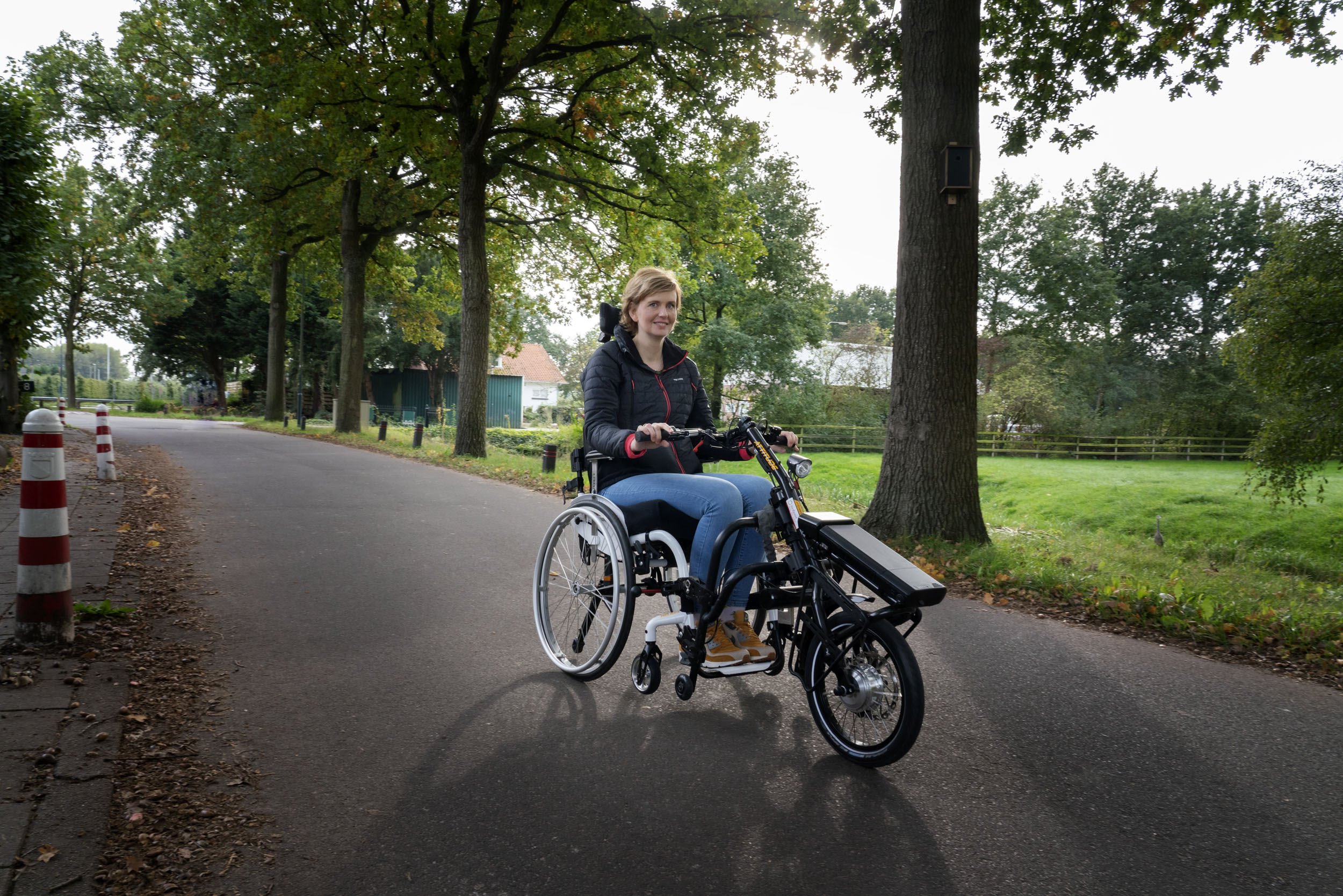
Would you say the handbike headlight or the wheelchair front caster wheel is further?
the wheelchair front caster wheel

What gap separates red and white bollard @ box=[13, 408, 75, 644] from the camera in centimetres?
381

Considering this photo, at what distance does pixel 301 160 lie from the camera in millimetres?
19922

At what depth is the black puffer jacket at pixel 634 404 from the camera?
3.87 metres

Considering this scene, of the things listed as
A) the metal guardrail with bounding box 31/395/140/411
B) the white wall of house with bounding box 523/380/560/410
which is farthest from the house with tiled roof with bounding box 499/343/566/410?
the metal guardrail with bounding box 31/395/140/411

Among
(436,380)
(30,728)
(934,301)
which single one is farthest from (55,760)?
(436,380)

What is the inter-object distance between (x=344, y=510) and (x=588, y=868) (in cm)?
762

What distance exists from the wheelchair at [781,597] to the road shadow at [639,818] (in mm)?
218

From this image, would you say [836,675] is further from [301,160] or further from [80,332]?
[80,332]

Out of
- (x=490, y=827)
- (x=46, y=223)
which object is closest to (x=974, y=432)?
(x=490, y=827)

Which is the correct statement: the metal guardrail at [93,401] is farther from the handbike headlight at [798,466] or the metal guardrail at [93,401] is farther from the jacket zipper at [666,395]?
the handbike headlight at [798,466]

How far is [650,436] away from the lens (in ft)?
10.9

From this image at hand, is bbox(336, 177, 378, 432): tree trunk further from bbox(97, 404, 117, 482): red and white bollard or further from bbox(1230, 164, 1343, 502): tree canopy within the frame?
bbox(1230, 164, 1343, 502): tree canopy

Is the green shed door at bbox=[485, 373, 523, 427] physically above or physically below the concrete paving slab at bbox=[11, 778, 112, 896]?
above

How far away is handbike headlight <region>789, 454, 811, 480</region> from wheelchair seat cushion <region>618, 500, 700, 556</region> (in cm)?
55
